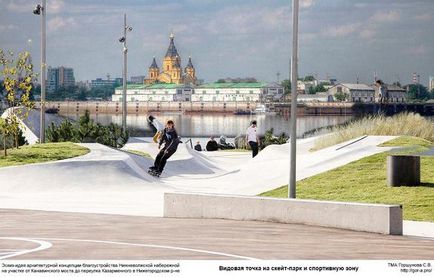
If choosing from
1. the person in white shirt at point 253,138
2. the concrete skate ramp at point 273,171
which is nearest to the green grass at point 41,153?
the concrete skate ramp at point 273,171

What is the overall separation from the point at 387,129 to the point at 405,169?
53.3 feet

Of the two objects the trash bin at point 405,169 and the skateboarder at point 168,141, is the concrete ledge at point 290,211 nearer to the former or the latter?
the trash bin at point 405,169

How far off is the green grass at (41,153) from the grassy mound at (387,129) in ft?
37.1

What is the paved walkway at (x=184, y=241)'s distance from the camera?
1196 cm

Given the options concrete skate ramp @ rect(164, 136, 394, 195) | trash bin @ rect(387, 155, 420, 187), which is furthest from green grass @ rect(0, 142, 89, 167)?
trash bin @ rect(387, 155, 420, 187)

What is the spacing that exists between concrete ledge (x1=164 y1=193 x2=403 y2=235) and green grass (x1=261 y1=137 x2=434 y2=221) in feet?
A: 9.07

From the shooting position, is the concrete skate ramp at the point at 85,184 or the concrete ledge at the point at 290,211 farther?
the concrete skate ramp at the point at 85,184

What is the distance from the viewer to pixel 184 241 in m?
13.4

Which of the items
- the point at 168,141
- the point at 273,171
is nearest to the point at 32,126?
the point at 273,171

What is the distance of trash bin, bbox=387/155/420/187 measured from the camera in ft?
67.5

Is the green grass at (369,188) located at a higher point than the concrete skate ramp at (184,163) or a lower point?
higher

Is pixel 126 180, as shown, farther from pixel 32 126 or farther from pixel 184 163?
pixel 32 126
